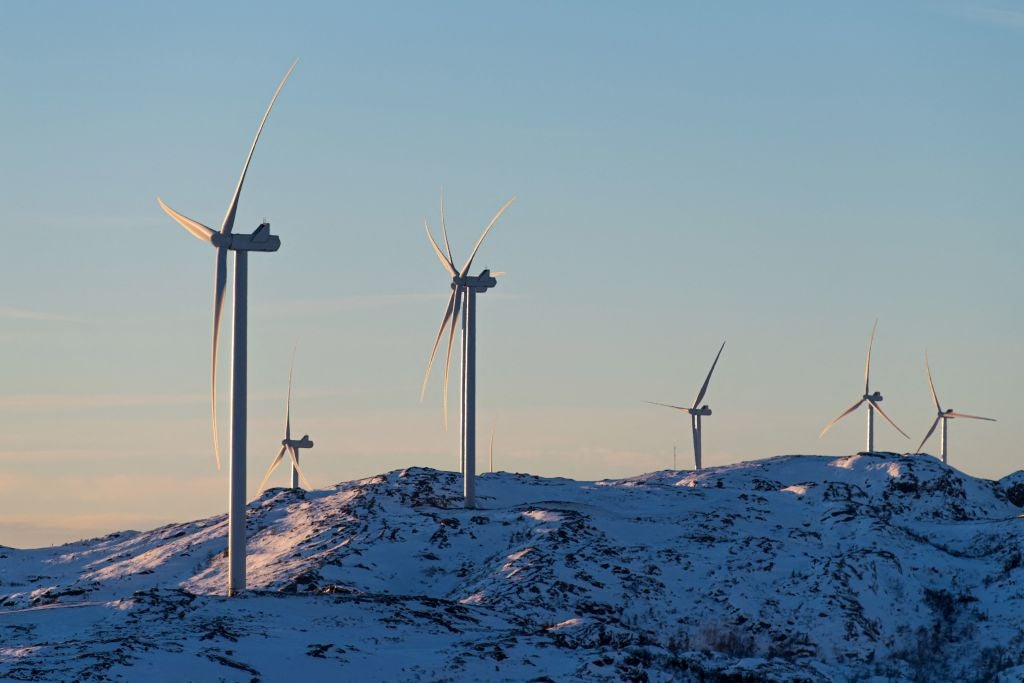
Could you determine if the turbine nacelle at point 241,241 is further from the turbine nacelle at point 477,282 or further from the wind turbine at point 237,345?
the turbine nacelle at point 477,282

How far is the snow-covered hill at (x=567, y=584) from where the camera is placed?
4700 cm

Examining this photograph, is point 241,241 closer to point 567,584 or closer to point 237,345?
point 237,345

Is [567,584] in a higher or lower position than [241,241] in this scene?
lower

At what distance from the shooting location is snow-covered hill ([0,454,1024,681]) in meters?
47.0

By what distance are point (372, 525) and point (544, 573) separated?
13.0m

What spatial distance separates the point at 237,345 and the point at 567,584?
18.0 m

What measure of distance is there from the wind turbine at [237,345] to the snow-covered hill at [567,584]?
3286mm

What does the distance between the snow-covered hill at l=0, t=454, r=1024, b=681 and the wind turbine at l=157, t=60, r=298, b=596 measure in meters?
3.29

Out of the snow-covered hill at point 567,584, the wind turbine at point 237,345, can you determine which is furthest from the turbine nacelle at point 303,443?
the wind turbine at point 237,345

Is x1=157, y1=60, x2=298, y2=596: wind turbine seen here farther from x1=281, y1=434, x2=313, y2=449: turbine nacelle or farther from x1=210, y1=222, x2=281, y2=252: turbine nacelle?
x1=281, y1=434, x2=313, y2=449: turbine nacelle

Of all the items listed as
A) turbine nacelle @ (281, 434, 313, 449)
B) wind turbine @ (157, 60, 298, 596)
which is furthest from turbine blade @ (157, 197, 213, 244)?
turbine nacelle @ (281, 434, 313, 449)

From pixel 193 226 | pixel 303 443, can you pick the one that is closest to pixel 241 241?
pixel 193 226

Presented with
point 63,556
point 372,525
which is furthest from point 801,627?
point 63,556

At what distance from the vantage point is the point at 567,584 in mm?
63625
